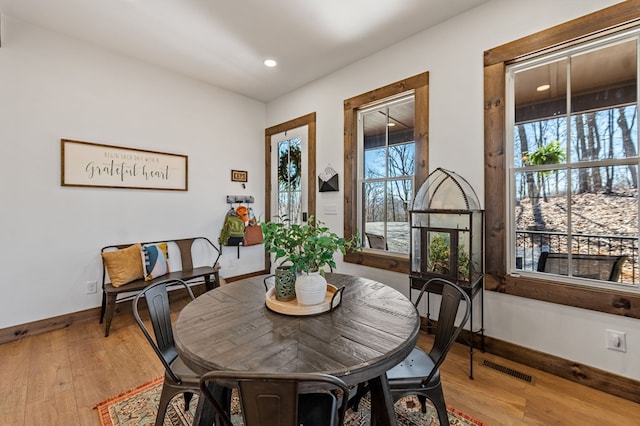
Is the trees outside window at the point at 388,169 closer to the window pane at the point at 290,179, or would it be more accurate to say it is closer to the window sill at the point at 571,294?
the window sill at the point at 571,294

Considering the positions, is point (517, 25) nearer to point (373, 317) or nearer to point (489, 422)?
point (373, 317)

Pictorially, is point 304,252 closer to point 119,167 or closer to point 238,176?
point 119,167

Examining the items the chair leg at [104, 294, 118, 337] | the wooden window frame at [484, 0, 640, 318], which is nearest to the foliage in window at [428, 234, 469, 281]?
the wooden window frame at [484, 0, 640, 318]

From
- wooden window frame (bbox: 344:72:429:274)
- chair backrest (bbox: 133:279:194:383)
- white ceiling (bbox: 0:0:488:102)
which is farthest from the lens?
wooden window frame (bbox: 344:72:429:274)

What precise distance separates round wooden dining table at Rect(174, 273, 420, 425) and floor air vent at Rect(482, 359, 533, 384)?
1217 millimetres

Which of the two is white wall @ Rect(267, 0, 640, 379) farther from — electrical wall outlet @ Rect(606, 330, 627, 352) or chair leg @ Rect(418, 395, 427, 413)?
chair leg @ Rect(418, 395, 427, 413)

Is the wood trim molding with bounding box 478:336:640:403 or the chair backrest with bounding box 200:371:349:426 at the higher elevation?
the chair backrest with bounding box 200:371:349:426

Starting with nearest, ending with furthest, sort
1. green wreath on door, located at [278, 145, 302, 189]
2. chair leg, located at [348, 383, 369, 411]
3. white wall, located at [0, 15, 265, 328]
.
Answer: chair leg, located at [348, 383, 369, 411], white wall, located at [0, 15, 265, 328], green wreath on door, located at [278, 145, 302, 189]

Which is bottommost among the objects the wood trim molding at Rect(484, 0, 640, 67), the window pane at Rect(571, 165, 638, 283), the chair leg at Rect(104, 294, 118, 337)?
the chair leg at Rect(104, 294, 118, 337)

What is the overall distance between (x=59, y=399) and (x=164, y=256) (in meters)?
1.64

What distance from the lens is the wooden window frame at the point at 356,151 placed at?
106 inches

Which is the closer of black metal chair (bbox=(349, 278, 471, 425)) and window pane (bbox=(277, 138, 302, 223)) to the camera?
black metal chair (bbox=(349, 278, 471, 425))

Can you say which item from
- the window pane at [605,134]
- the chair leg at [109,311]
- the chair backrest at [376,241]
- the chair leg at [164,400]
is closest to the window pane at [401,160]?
the chair backrest at [376,241]

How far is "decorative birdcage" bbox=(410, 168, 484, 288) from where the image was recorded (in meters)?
2.20
